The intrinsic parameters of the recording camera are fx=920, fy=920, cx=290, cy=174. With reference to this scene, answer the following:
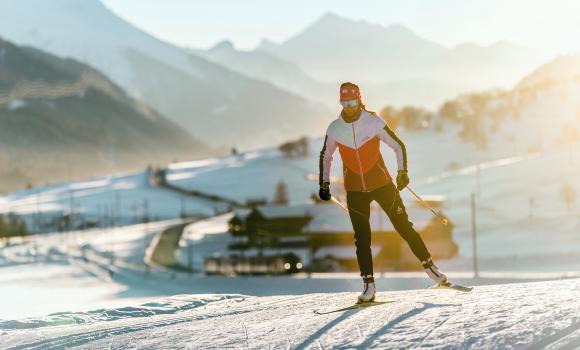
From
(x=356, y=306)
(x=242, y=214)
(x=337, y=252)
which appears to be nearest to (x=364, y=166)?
(x=356, y=306)

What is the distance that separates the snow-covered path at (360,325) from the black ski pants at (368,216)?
30.4 inches

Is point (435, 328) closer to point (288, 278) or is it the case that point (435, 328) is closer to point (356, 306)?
point (356, 306)

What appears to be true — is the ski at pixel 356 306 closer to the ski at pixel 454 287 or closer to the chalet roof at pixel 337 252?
the ski at pixel 454 287

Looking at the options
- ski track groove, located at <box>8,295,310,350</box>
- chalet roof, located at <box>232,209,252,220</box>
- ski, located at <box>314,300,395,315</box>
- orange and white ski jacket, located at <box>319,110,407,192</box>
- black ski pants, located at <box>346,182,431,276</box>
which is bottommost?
ski track groove, located at <box>8,295,310,350</box>

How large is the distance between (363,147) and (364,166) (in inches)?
11.5

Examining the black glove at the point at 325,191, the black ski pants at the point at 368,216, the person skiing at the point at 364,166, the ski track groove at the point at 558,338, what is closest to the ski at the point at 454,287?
the black ski pants at the point at 368,216

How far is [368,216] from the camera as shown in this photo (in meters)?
13.9

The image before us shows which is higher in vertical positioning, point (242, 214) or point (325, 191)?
point (242, 214)

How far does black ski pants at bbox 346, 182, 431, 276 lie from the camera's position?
13.7m

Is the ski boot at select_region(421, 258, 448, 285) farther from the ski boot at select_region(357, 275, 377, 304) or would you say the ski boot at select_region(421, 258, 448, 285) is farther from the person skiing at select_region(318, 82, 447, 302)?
the ski boot at select_region(357, 275, 377, 304)

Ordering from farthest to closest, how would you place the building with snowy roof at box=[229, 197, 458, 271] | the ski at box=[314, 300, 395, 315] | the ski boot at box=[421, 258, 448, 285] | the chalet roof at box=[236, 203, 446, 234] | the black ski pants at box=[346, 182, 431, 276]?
1. the chalet roof at box=[236, 203, 446, 234]
2. the building with snowy roof at box=[229, 197, 458, 271]
3. the ski boot at box=[421, 258, 448, 285]
4. the black ski pants at box=[346, 182, 431, 276]
5. the ski at box=[314, 300, 395, 315]

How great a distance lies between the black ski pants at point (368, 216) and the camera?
540 inches

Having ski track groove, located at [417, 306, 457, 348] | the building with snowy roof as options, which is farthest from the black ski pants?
the building with snowy roof

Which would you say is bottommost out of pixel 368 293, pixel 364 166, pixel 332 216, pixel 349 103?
pixel 368 293
